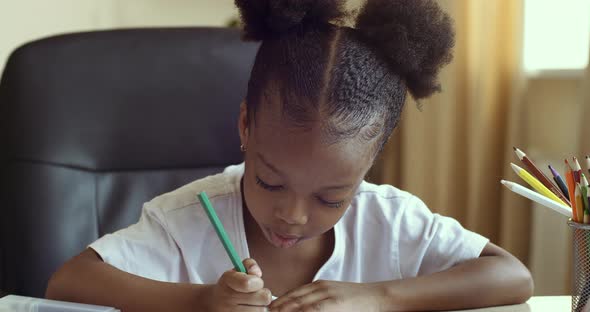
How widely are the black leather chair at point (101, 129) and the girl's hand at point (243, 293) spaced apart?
0.51 meters

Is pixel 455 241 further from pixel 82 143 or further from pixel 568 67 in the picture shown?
pixel 568 67

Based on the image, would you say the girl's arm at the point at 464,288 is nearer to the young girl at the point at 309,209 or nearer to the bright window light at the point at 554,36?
the young girl at the point at 309,209

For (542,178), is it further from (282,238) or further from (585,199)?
(282,238)

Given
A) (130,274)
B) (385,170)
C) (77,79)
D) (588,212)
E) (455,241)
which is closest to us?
(588,212)

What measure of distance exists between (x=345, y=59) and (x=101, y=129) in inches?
21.9

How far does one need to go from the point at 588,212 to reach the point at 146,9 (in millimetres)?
1703

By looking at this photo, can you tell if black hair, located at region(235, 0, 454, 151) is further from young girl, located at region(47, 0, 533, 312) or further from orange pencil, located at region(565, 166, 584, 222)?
orange pencil, located at region(565, 166, 584, 222)

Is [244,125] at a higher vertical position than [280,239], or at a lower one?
higher

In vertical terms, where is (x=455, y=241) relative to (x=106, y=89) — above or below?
below

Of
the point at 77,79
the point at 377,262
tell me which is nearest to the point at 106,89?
the point at 77,79

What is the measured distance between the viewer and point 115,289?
82 cm

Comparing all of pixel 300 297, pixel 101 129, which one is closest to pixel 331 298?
pixel 300 297

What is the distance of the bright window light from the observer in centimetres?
163

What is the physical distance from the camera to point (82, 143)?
117cm
